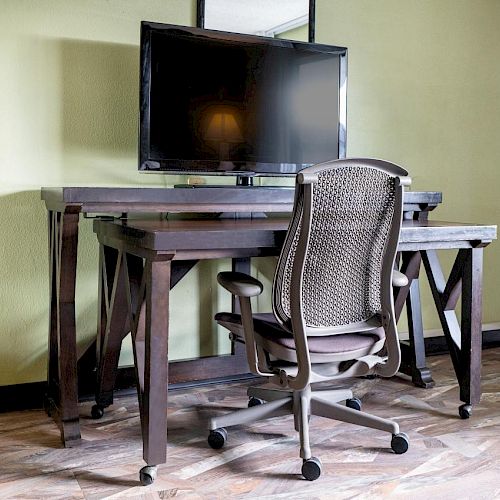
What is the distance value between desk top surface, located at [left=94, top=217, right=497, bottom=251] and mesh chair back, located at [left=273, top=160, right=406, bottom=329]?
18 centimetres

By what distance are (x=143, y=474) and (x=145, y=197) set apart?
92cm

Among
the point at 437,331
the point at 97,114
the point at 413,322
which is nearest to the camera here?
the point at 97,114

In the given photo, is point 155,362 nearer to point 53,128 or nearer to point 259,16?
point 53,128

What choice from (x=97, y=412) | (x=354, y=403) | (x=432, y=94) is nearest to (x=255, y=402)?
(x=354, y=403)

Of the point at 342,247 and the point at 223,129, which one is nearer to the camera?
the point at 342,247

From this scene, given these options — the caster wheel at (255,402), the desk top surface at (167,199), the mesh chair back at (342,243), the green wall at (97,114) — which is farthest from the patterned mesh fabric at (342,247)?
the green wall at (97,114)

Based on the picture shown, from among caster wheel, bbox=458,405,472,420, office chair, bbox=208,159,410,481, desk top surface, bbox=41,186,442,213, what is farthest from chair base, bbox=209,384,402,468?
desk top surface, bbox=41,186,442,213

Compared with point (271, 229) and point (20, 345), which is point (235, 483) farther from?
point (20, 345)

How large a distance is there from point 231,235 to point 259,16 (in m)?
1.33

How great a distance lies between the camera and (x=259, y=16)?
299 centimetres

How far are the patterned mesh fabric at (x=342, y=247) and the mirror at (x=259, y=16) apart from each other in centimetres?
125

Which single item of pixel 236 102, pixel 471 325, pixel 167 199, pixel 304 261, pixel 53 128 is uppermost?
pixel 236 102

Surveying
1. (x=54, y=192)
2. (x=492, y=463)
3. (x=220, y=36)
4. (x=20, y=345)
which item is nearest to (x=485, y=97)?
(x=220, y=36)

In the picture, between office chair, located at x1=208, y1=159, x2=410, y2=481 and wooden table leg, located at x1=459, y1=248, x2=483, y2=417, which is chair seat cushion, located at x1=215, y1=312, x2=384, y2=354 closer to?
office chair, located at x1=208, y1=159, x2=410, y2=481
